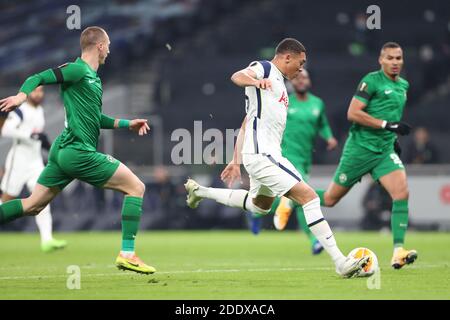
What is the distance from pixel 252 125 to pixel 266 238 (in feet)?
30.7

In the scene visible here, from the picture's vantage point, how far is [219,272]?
1068 centimetres

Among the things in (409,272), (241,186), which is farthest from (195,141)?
(409,272)

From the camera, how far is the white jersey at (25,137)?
15.1 m

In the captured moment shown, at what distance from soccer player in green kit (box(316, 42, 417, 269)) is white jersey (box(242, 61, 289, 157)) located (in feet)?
7.33

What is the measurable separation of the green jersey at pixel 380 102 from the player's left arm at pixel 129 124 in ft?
9.11

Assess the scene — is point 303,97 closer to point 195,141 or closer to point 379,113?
point 379,113

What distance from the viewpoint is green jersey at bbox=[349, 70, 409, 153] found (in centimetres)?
1173

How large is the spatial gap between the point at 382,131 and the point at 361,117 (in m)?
0.38

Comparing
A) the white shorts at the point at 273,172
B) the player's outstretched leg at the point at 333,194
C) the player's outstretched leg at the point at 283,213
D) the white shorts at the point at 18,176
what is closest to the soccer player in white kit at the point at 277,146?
the white shorts at the point at 273,172

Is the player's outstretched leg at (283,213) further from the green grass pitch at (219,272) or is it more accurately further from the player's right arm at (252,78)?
the player's right arm at (252,78)

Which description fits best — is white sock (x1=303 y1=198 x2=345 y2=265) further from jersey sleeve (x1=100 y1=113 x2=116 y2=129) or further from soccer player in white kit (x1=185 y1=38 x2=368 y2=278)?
jersey sleeve (x1=100 y1=113 x2=116 y2=129)

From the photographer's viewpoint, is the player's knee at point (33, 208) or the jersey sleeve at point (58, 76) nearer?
the jersey sleeve at point (58, 76)

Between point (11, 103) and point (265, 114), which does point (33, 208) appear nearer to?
point (11, 103)

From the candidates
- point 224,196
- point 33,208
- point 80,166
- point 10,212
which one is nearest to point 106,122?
point 80,166
